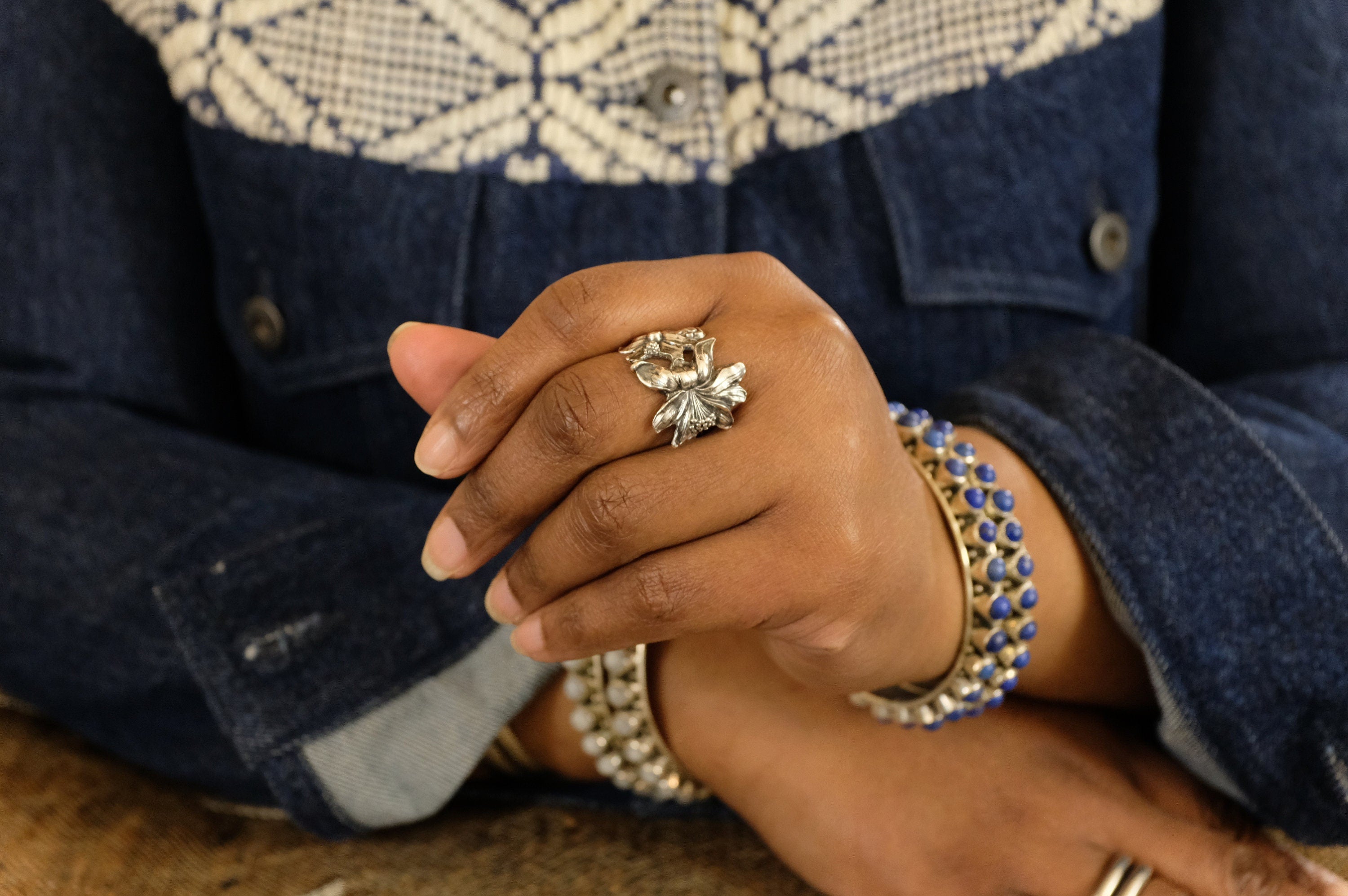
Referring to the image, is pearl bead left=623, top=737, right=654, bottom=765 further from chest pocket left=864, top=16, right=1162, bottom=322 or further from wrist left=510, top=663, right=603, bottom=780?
chest pocket left=864, top=16, right=1162, bottom=322

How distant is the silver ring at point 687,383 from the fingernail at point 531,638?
0.31 ft

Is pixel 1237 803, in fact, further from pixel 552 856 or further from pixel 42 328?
pixel 42 328

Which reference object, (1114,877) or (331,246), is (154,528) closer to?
(331,246)

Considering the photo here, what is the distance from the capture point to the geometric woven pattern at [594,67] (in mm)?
594

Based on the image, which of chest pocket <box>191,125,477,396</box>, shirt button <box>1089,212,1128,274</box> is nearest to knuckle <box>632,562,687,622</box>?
chest pocket <box>191,125,477,396</box>

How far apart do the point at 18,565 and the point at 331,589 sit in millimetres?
205

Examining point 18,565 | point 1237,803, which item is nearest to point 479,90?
point 18,565

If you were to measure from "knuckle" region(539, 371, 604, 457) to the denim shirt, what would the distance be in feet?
0.75

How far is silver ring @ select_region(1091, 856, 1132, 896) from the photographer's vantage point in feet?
1.43

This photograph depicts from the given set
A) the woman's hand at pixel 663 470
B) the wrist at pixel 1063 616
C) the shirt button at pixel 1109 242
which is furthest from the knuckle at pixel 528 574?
the shirt button at pixel 1109 242

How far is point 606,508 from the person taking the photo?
33 cm

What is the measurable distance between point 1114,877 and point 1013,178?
1.35 ft

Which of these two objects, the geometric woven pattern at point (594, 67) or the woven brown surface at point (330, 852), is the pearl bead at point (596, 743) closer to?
the woven brown surface at point (330, 852)

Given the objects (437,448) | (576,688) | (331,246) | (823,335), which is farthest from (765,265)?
(331,246)
